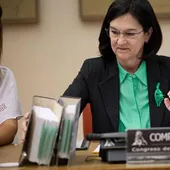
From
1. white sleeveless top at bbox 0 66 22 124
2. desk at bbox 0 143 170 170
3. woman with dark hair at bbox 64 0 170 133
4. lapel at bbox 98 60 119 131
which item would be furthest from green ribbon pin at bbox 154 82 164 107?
white sleeveless top at bbox 0 66 22 124

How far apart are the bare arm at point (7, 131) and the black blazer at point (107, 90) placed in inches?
12.0

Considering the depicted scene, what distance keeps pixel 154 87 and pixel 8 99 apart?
750 mm

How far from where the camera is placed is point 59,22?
3211 millimetres

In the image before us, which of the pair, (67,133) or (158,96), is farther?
(158,96)

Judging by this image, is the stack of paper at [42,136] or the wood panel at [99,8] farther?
the wood panel at [99,8]

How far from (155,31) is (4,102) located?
0.85 metres

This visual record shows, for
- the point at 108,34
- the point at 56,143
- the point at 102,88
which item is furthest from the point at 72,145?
the point at 108,34

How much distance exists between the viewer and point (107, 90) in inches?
86.3

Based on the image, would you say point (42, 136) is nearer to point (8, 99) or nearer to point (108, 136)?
point (108, 136)

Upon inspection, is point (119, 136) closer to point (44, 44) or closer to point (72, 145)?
point (72, 145)

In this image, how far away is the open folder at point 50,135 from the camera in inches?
56.8

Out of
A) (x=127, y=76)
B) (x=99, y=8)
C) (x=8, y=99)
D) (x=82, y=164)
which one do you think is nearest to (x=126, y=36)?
(x=127, y=76)

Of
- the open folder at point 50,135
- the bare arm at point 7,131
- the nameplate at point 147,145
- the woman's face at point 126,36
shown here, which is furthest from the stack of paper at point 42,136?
the woman's face at point 126,36

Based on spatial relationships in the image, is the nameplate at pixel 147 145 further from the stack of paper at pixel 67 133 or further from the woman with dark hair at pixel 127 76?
the woman with dark hair at pixel 127 76
